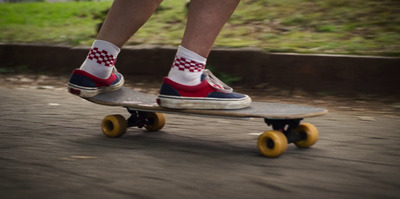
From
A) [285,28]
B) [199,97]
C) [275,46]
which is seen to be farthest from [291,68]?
[199,97]

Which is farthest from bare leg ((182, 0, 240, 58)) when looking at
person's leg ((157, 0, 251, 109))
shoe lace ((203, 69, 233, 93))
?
shoe lace ((203, 69, 233, 93))

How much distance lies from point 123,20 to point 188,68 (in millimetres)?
509

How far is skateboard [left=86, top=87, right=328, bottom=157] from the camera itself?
7.11 ft

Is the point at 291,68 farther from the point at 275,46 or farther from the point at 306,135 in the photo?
the point at 306,135

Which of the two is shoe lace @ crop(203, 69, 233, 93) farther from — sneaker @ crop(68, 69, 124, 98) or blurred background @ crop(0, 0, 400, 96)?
blurred background @ crop(0, 0, 400, 96)

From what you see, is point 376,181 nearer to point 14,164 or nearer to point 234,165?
point 234,165

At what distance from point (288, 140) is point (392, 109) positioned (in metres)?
1.60

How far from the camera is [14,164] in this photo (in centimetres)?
201

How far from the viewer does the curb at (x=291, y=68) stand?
3.95 metres

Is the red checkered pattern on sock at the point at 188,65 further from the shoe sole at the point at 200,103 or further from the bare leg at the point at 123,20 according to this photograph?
the bare leg at the point at 123,20

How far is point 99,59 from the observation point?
261cm

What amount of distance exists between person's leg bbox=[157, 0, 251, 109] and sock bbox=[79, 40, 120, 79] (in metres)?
0.42

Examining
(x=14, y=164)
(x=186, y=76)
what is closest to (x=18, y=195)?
(x=14, y=164)

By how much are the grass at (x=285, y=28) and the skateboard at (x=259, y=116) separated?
6.55 feet
